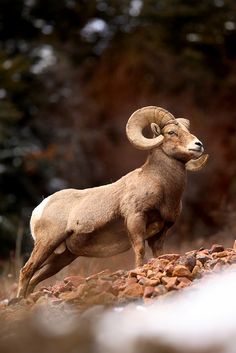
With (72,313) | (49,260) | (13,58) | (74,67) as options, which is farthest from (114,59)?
(72,313)

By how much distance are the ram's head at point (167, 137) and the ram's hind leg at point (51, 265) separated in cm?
120

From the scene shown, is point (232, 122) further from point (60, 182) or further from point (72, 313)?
point (72, 313)

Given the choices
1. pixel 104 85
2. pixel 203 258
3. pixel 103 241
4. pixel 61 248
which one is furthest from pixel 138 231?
pixel 104 85

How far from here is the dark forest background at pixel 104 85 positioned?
2334 cm

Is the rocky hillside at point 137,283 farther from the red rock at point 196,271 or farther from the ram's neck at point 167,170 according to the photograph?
the ram's neck at point 167,170

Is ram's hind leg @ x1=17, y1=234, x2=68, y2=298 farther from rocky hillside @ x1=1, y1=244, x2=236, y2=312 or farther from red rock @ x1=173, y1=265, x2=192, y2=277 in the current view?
red rock @ x1=173, y1=265, x2=192, y2=277

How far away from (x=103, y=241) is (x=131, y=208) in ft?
1.44

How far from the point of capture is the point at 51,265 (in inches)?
360

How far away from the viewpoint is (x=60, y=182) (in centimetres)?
2375

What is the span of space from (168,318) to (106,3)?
2102 centimetres

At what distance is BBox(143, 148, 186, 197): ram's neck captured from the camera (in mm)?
8570

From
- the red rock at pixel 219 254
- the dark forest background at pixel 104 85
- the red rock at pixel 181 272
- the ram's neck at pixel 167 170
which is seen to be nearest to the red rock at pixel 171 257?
the red rock at pixel 219 254

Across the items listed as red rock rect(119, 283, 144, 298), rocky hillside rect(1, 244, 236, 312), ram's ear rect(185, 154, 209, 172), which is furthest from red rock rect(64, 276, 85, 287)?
ram's ear rect(185, 154, 209, 172)

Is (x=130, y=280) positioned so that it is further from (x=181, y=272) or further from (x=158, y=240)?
(x=158, y=240)
